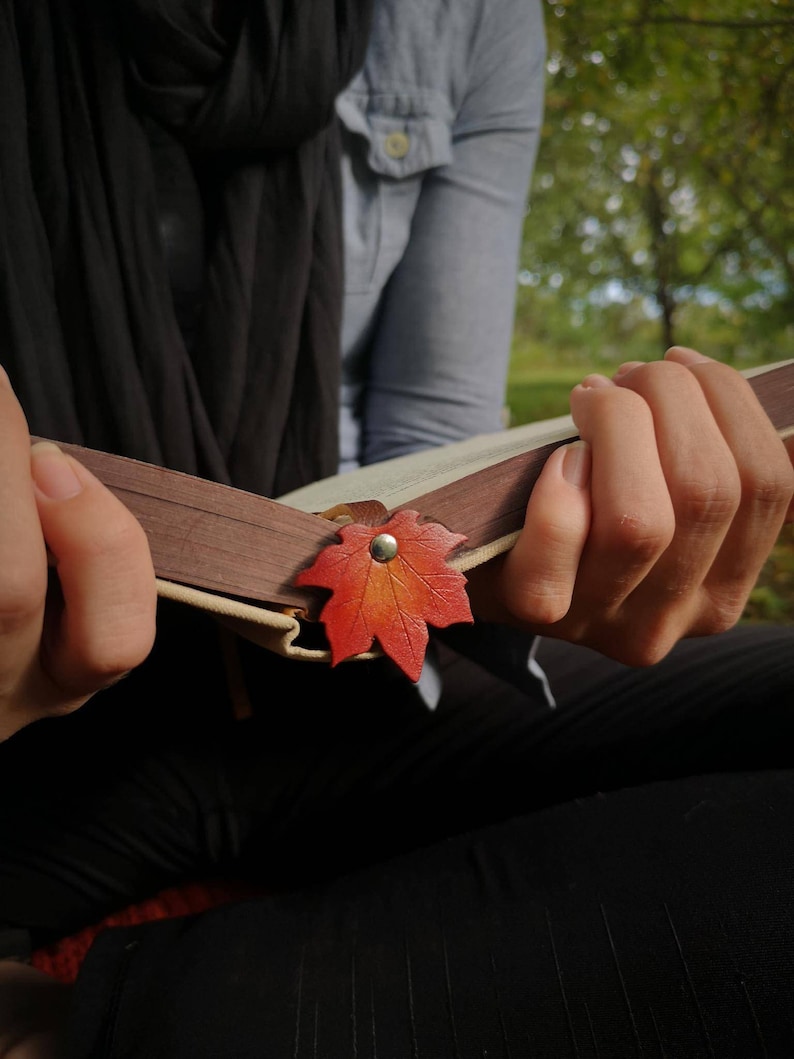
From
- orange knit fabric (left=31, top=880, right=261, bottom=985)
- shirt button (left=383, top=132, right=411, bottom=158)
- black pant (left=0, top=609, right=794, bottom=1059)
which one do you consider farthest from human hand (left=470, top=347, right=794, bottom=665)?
shirt button (left=383, top=132, right=411, bottom=158)

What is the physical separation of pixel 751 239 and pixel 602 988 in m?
3.17

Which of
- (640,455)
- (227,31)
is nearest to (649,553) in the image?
(640,455)

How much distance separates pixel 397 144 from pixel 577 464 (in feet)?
2.06

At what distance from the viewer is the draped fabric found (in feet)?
2.25

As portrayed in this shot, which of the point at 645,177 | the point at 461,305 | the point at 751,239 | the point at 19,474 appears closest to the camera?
the point at 19,474

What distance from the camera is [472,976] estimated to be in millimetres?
460

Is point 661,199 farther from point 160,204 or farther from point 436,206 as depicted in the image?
point 160,204

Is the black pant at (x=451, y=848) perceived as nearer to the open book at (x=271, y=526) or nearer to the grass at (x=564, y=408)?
the open book at (x=271, y=526)

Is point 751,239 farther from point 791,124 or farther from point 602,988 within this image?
point 602,988

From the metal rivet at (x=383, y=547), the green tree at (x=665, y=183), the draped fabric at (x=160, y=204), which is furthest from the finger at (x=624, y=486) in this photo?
the green tree at (x=665, y=183)

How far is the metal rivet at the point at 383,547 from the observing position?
15.1 inches

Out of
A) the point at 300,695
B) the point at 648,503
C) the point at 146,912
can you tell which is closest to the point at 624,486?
the point at 648,503

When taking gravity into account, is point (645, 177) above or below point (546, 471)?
below

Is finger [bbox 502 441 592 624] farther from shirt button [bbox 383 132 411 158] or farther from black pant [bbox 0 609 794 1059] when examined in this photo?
shirt button [bbox 383 132 411 158]
